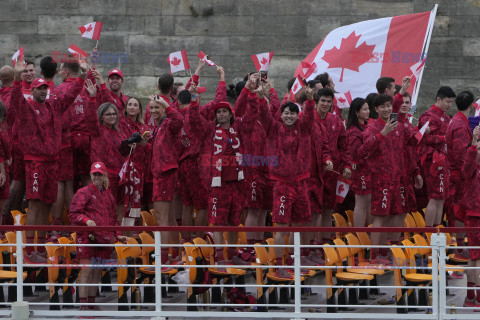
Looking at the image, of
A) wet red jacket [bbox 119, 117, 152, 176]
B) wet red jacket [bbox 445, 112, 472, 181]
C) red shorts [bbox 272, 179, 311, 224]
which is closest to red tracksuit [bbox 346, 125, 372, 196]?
wet red jacket [bbox 445, 112, 472, 181]

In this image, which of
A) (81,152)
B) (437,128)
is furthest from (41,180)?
(437,128)

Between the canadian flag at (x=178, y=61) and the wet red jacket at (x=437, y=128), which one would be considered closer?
the wet red jacket at (x=437, y=128)

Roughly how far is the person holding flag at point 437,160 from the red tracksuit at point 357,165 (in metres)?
0.95

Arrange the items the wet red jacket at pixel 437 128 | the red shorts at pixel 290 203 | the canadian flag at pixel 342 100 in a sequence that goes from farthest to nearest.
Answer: the canadian flag at pixel 342 100 → the wet red jacket at pixel 437 128 → the red shorts at pixel 290 203

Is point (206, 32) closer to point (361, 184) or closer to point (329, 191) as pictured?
point (329, 191)

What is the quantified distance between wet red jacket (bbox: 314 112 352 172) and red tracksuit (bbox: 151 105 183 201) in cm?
173

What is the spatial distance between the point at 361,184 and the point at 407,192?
60 cm

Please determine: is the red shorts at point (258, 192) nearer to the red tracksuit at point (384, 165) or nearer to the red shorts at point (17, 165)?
the red tracksuit at point (384, 165)

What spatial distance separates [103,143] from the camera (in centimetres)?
1217

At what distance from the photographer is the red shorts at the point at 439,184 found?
12781mm

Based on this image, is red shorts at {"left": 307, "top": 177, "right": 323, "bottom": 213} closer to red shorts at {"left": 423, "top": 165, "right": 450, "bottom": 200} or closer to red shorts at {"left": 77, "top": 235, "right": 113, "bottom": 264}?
red shorts at {"left": 423, "top": 165, "right": 450, "bottom": 200}

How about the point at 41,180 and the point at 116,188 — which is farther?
the point at 116,188

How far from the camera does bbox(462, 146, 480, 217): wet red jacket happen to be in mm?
10664

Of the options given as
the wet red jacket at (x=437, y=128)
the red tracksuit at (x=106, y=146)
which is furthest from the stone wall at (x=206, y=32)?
the red tracksuit at (x=106, y=146)
